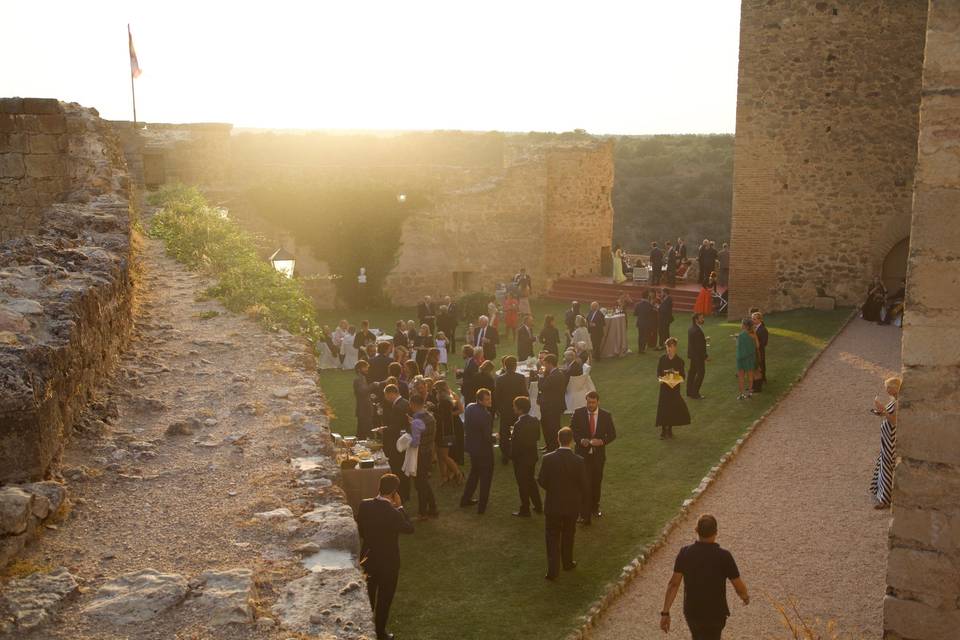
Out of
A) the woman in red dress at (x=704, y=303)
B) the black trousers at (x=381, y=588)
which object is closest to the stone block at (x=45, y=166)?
the black trousers at (x=381, y=588)

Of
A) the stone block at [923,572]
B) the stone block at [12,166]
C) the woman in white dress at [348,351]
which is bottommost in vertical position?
the woman in white dress at [348,351]

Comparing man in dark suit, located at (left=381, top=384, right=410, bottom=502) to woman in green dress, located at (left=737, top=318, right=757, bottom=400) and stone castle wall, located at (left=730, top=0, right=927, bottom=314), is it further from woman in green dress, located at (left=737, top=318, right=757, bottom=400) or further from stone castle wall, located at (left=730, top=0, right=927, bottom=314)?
stone castle wall, located at (left=730, top=0, right=927, bottom=314)

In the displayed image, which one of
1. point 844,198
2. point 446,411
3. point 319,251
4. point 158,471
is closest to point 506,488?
point 446,411

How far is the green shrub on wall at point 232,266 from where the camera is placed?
31.3ft

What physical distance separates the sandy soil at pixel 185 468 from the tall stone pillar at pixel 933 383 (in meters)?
3.37

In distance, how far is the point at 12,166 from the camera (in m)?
11.3

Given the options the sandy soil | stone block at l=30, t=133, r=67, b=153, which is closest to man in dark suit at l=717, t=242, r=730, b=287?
stone block at l=30, t=133, r=67, b=153

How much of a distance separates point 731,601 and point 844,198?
50.8 feet

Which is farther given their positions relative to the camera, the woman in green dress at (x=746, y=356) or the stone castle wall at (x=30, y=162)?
the woman in green dress at (x=746, y=356)

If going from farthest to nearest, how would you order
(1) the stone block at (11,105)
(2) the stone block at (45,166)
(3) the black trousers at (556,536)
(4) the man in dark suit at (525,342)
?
(4) the man in dark suit at (525,342) → (2) the stone block at (45,166) → (1) the stone block at (11,105) → (3) the black trousers at (556,536)

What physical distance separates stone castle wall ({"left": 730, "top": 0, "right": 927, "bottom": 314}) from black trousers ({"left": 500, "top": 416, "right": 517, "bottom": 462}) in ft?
37.9

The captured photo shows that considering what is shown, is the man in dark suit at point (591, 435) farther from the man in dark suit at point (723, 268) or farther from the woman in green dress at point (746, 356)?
the man in dark suit at point (723, 268)

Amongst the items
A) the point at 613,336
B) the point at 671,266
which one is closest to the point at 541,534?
the point at 613,336

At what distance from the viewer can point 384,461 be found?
10.3 m
